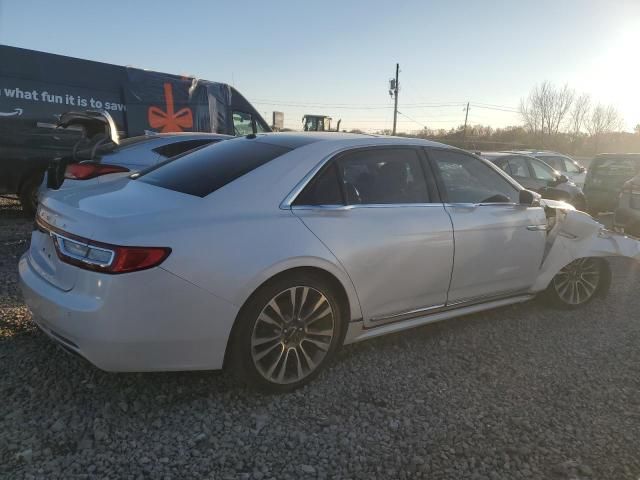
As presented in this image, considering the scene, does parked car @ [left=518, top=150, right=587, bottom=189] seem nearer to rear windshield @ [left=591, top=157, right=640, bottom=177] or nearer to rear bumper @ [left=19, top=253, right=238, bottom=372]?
rear windshield @ [left=591, top=157, right=640, bottom=177]

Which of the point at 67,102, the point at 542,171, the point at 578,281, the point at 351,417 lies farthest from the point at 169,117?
the point at 351,417

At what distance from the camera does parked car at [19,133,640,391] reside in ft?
8.18

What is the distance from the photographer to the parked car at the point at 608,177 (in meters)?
10.5

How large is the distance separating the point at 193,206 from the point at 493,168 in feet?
8.58

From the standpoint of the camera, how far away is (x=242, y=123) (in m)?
11.8

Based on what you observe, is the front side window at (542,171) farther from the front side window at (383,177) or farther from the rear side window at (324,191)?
the rear side window at (324,191)

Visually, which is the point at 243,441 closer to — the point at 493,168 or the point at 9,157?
the point at 493,168

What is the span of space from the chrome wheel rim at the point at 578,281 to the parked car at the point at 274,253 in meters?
0.67

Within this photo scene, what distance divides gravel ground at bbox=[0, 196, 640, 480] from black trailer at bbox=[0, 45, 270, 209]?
15.4 ft

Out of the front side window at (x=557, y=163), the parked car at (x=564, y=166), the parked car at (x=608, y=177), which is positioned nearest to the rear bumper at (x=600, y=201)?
the parked car at (x=608, y=177)

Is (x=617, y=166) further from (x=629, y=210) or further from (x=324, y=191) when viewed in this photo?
(x=324, y=191)

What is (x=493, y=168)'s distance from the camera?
4219mm

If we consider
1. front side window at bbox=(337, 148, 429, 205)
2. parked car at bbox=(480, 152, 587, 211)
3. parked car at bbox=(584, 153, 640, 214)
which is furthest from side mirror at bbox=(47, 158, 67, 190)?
parked car at bbox=(584, 153, 640, 214)

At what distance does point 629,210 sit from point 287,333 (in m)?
6.79
